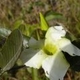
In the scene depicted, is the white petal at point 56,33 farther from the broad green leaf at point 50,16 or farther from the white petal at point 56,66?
the broad green leaf at point 50,16

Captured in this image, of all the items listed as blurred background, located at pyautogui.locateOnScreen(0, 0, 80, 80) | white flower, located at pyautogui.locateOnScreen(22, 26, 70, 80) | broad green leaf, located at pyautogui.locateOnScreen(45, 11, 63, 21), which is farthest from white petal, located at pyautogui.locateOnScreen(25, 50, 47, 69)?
blurred background, located at pyautogui.locateOnScreen(0, 0, 80, 80)

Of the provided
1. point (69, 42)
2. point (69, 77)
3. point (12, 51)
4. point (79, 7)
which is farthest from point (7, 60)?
point (79, 7)

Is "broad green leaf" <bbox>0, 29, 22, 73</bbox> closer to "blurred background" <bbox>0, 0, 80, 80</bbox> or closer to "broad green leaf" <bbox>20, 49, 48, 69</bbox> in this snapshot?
"broad green leaf" <bbox>20, 49, 48, 69</bbox>

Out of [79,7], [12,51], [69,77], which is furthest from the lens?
[79,7]

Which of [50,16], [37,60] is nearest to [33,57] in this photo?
[37,60]

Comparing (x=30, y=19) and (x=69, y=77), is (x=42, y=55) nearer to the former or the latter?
(x=69, y=77)

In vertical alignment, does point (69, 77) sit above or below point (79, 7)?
below
